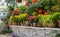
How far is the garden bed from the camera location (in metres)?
4.30

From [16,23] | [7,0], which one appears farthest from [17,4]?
[16,23]

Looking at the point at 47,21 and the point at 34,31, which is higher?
the point at 47,21

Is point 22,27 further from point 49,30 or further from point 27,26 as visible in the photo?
point 49,30

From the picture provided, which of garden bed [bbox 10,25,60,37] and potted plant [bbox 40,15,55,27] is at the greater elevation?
potted plant [bbox 40,15,55,27]

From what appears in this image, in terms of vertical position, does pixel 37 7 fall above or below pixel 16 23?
above

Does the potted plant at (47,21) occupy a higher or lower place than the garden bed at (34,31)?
higher

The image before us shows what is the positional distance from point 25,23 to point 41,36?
86 cm

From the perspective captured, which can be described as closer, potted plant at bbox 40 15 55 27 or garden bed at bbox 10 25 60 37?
garden bed at bbox 10 25 60 37

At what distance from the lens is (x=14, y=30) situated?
18.6ft

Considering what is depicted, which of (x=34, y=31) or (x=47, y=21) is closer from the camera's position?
(x=47, y=21)

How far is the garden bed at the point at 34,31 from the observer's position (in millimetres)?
4301

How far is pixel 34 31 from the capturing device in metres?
4.74

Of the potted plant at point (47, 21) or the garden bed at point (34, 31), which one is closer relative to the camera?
the garden bed at point (34, 31)

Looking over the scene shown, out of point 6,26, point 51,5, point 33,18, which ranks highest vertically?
point 51,5
